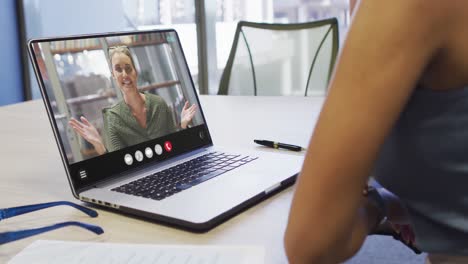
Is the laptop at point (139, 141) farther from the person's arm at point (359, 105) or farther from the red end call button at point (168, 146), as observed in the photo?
the person's arm at point (359, 105)

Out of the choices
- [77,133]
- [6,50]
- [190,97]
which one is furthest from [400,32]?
[6,50]

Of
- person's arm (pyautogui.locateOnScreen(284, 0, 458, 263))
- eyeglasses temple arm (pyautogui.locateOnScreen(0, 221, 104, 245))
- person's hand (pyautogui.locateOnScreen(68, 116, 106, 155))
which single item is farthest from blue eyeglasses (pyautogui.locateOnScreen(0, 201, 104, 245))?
person's arm (pyautogui.locateOnScreen(284, 0, 458, 263))

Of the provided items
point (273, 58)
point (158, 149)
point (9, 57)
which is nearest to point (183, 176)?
point (158, 149)

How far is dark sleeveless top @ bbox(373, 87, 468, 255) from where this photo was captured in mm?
550

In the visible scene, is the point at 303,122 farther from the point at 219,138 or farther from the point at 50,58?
the point at 50,58

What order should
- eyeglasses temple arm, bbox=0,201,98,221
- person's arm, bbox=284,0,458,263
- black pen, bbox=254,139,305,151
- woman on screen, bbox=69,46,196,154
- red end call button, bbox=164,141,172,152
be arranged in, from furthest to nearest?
black pen, bbox=254,139,305,151 → red end call button, bbox=164,141,172,152 → woman on screen, bbox=69,46,196,154 → eyeglasses temple arm, bbox=0,201,98,221 → person's arm, bbox=284,0,458,263

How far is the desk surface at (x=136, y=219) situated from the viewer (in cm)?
78

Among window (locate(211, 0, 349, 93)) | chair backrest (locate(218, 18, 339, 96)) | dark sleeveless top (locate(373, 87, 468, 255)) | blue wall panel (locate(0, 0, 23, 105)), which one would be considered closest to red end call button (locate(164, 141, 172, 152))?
dark sleeveless top (locate(373, 87, 468, 255))

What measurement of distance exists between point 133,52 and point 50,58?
0.54 ft

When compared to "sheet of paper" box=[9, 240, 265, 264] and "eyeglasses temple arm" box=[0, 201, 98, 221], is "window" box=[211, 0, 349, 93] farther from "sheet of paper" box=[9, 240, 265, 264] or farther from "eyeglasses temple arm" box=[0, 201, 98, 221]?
"sheet of paper" box=[9, 240, 265, 264]

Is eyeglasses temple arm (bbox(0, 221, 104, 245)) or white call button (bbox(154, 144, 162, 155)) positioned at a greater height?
white call button (bbox(154, 144, 162, 155))

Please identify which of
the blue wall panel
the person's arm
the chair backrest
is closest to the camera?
the person's arm

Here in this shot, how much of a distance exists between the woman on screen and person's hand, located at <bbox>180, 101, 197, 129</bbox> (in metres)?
0.03

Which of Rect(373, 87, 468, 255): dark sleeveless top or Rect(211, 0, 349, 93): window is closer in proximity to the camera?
Rect(373, 87, 468, 255): dark sleeveless top
